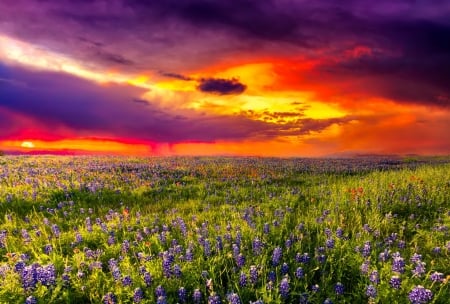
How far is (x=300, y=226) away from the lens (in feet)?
24.3

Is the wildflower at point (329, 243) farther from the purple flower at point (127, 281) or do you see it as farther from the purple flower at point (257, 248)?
the purple flower at point (127, 281)

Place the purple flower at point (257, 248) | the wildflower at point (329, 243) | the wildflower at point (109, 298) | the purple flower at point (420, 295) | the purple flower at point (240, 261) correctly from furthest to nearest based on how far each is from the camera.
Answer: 1. the wildflower at point (329, 243)
2. the purple flower at point (257, 248)
3. the purple flower at point (240, 261)
4. the wildflower at point (109, 298)
5. the purple flower at point (420, 295)

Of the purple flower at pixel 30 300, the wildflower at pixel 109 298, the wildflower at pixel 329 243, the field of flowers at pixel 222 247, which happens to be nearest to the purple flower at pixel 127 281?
the field of flowers at pixel 222 247

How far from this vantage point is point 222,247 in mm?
6141

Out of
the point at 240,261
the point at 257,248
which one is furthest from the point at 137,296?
the point at 257,248

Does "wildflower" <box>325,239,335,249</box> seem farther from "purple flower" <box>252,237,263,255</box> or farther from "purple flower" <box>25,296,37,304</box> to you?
"purple flower" <box>25,296,37,304</box>

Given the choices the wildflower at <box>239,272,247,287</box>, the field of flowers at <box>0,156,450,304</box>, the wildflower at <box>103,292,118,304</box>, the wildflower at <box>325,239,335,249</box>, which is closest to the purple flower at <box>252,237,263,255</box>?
the field of flowers at <box>0,156,450,304</box>

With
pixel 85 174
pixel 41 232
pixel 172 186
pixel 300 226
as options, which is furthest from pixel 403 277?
pixel 85 174

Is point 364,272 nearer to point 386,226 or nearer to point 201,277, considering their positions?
point 201,277

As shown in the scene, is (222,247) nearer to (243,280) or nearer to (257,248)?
(257,248)

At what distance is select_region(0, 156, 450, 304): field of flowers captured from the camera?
185 inches

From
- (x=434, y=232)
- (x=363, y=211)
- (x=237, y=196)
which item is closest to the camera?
(x=434, y=232)

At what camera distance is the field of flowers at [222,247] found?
4699 mm

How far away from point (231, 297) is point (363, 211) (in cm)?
710
